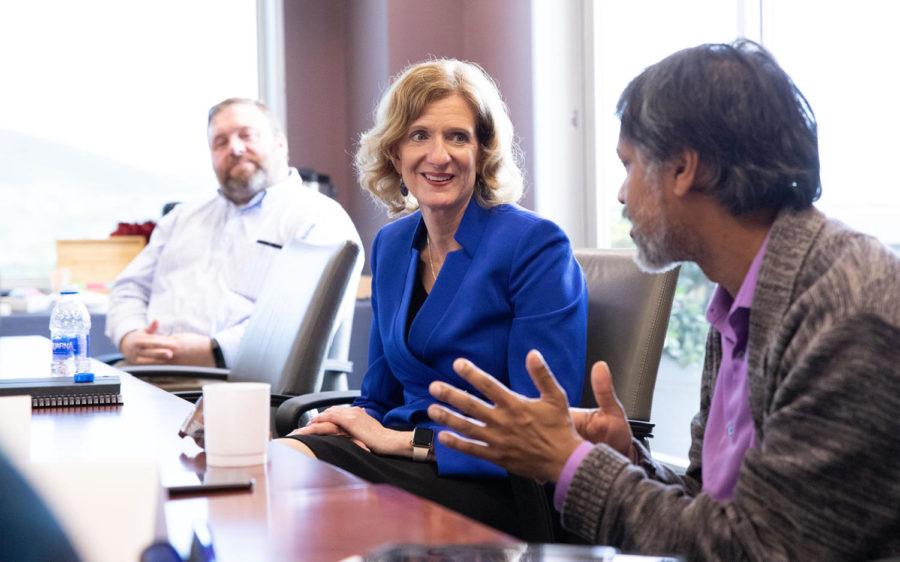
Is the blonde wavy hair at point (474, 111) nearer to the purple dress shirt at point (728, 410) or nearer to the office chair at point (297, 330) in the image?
the office chair at point (297, 330)

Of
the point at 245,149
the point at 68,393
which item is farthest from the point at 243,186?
the point at 68,393

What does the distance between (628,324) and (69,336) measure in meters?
1.11

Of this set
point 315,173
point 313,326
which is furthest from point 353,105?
point 313,326

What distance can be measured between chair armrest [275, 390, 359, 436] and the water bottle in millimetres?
408

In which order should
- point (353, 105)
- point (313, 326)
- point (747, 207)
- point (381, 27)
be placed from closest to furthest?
point (747, 207) < point (313, 326) < point (381, 27) < point (353, 105)

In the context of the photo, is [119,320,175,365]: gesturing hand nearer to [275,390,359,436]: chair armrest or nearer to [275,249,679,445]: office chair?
[275,390,359,436]: chair armrest

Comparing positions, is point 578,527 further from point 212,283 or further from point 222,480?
point 212,283

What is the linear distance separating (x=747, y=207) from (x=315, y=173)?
3956 millimetres

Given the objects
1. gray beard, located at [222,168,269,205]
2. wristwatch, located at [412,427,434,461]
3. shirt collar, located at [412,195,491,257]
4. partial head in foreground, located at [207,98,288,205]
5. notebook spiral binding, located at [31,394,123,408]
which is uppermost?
partial head in foreground, located at [207,98,288,205]

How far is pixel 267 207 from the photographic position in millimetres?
3764

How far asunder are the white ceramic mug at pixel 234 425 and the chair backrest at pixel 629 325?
2.87 ft

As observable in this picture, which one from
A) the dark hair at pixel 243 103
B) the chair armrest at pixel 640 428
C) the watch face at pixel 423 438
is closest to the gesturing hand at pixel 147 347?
the dark hair at pixel 243 103

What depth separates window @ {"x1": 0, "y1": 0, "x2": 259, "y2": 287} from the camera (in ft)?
17.4

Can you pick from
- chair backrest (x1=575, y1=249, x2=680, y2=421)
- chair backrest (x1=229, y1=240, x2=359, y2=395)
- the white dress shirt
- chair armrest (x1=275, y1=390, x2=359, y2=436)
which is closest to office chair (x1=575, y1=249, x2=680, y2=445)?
chair backrest (x1=575, y1=249, x2=680, y2=421)
